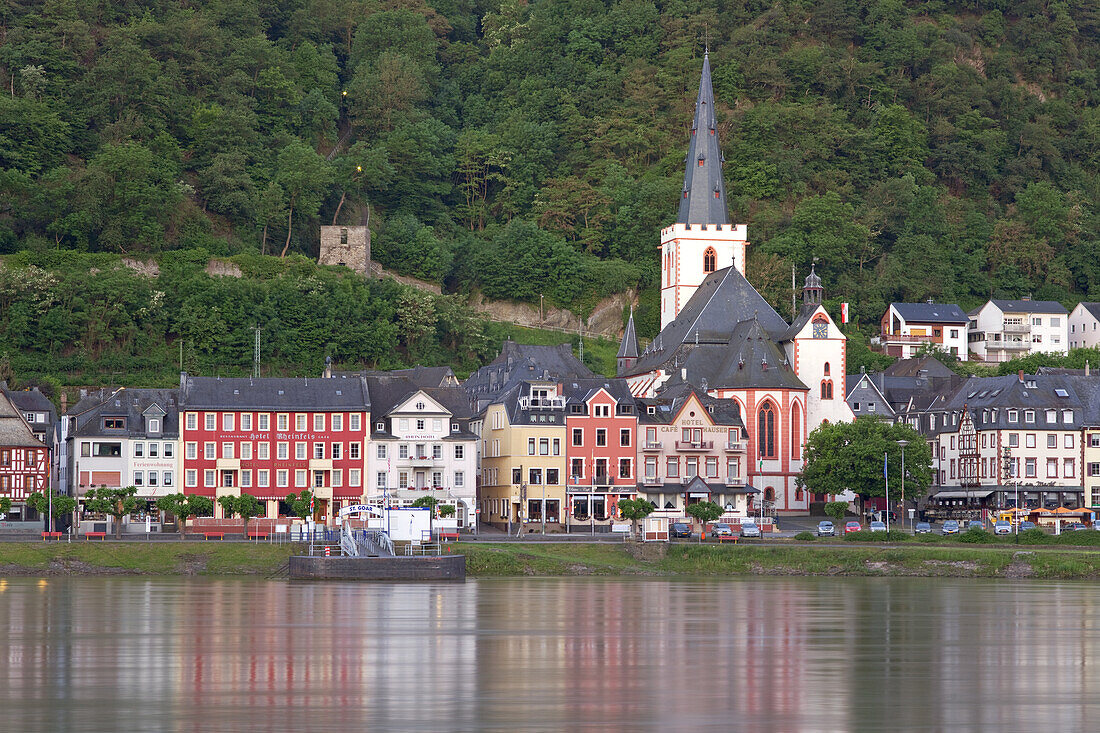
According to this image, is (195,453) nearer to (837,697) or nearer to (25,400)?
(25,400)

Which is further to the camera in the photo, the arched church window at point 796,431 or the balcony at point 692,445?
the arched church window at point 796,431

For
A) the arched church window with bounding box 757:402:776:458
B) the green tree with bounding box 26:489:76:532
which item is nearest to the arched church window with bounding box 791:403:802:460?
the arched church window with bounding box 757:402:776:458

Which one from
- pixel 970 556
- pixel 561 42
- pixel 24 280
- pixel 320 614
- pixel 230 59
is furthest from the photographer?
pixel 561 42

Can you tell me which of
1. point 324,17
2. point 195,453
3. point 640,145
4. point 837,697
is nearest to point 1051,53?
point 640,145

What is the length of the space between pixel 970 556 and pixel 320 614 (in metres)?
35.2

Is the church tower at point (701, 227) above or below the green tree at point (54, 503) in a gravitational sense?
above

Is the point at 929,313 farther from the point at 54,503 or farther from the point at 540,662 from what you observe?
the point at 540,662

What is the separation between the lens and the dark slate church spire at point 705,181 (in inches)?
5236

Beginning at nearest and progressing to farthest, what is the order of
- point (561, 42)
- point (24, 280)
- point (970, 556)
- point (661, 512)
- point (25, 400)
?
point (970, 556) → point (661, 512) → point (25, 400) → point (24, 280) → point (561, 42)

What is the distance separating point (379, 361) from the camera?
412 ft

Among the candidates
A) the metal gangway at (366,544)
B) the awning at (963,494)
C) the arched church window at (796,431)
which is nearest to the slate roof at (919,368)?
the awning at (963,494)

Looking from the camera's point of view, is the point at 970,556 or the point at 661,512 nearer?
the point at 970,556

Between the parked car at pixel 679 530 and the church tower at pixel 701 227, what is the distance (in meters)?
46.5

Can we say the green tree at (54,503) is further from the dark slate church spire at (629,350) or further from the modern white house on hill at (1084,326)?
the modern white house on hill at (1084,326)
